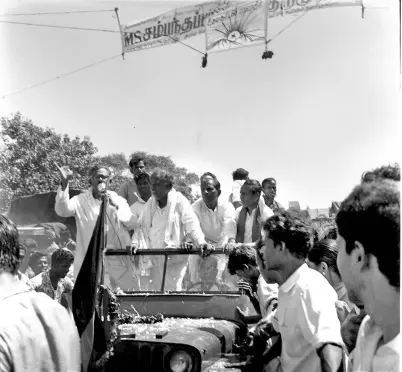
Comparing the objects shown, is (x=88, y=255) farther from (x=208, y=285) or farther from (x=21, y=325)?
(x=21, y=325)

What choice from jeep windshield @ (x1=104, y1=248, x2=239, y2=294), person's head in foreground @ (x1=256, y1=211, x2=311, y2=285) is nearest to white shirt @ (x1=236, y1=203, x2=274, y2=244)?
jeep windshield @ (x1=104, y1=248, x2=239, y2=294)

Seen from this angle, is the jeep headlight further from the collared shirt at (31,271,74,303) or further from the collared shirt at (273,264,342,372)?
the collared shirt at (31,271,74,303)

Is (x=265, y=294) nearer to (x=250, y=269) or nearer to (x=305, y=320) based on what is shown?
(x=250, y=269)

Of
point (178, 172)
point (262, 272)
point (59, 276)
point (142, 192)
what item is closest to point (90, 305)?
point (262, 272)

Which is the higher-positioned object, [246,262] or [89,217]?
[89,217]

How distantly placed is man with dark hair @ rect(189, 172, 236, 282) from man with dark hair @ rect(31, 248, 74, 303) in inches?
62.8

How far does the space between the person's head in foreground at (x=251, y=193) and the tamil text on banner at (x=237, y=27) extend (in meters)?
2.78

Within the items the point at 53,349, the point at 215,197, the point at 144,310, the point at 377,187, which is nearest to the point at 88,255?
the point at 144,310

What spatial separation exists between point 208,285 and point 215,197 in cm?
172

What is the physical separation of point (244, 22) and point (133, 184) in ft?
9.59

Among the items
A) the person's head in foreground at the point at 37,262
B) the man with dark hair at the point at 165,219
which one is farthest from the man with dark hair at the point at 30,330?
the person's head in foreground at the point at 37,262

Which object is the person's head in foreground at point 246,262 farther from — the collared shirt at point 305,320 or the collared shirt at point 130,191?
the collared shirt at point 130,191

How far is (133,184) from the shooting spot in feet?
21.2

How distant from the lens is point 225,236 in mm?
5293
